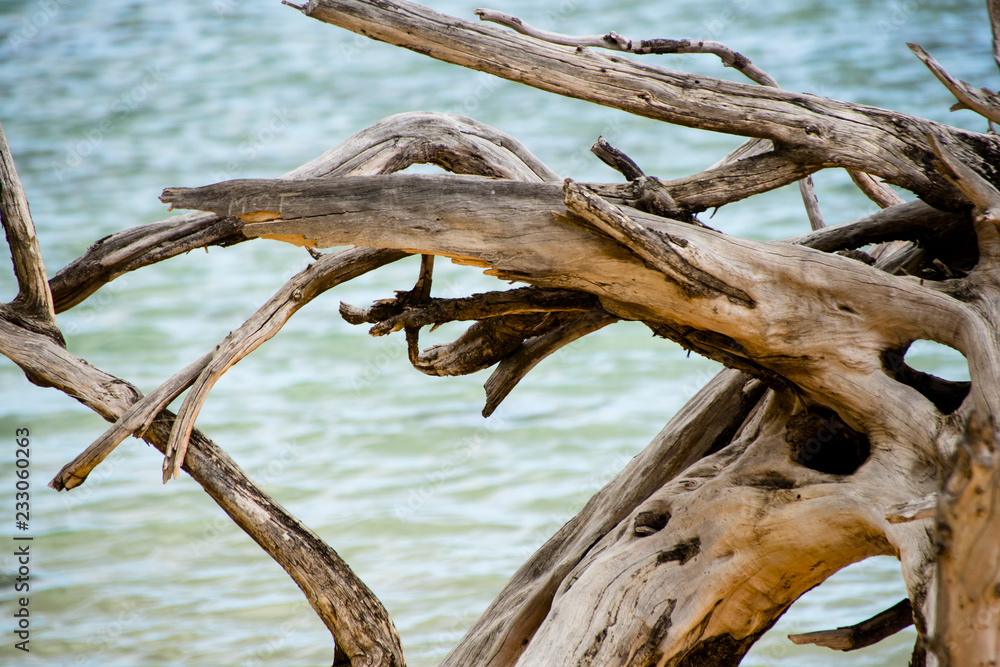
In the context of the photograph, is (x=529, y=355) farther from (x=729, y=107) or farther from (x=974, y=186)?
(x=974, y=186)

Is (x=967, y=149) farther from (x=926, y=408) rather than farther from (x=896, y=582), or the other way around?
(x=896, y=582)

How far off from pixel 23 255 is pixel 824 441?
1.48m

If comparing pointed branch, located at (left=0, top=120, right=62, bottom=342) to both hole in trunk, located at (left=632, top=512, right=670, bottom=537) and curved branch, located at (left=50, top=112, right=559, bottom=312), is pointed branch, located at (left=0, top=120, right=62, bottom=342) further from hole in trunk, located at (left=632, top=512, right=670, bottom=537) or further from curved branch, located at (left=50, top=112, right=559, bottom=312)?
hole in trunk, located at (left=632, top=512, right=670, bottom=537)

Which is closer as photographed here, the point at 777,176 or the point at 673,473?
the point at 777,176

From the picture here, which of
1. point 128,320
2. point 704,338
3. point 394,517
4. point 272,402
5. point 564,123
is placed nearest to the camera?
point 704,338

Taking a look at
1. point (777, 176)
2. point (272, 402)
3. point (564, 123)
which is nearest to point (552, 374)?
point (272, 402)

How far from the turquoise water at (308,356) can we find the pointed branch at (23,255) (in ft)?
5.38

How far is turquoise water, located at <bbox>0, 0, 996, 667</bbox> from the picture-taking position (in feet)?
11.2

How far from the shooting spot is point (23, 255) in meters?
1.69

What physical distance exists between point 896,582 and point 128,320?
507 cm

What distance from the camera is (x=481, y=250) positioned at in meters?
1.55

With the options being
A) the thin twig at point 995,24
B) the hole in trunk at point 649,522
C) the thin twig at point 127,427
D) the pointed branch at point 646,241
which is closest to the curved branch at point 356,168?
the thin twig at point 127,427

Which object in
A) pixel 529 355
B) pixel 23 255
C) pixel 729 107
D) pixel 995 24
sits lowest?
pixel 529 355

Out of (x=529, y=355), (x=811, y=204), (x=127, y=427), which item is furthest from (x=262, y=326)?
(x=811, y=204)
